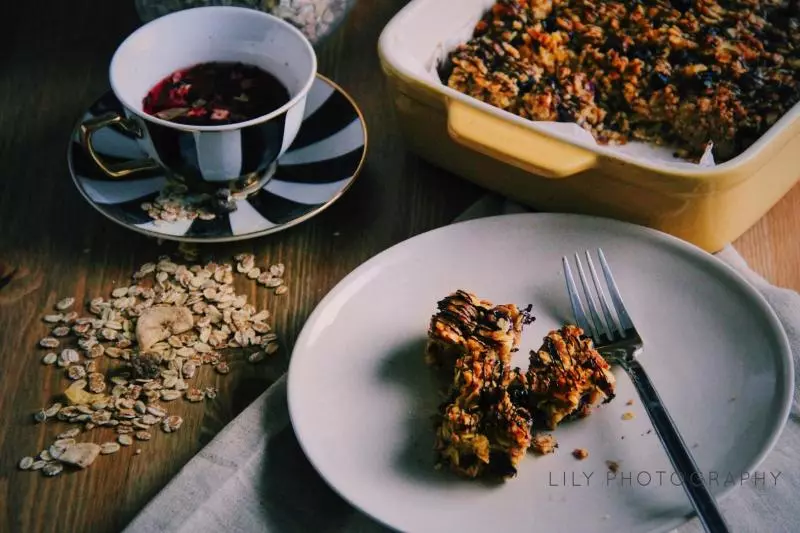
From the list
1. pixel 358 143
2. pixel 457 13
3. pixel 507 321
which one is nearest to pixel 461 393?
pixel 507 321

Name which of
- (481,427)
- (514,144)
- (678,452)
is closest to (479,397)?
(481,427)

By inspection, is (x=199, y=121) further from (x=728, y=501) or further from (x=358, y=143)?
(x=728, y=501)

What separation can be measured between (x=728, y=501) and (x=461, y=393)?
24 centimetres

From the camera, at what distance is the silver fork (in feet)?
2.32

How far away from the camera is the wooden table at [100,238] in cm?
82

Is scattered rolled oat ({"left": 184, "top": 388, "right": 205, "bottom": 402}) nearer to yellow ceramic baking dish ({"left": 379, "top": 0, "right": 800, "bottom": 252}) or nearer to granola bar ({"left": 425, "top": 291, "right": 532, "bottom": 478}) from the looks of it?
granola bar ({"left": 425, "top": 291, "right": 532, "bottom": 478})

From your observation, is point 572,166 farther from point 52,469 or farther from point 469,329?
point 52,469

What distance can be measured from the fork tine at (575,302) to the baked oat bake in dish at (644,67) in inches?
8.6

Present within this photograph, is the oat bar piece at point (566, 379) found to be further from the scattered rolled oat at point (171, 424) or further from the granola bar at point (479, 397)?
the scattered rolled oat at point (171, 424)

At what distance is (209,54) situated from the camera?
107cm

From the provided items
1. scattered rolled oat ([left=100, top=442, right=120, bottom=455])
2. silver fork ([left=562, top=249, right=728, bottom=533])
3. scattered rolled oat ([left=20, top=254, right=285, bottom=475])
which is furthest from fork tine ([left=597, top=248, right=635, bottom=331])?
scattered rolled oat ([left=100, top=442, right=120, bottom=455])

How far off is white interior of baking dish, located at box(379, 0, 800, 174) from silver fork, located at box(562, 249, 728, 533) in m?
0.12

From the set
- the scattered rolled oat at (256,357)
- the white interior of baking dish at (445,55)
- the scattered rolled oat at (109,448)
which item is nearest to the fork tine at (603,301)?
the white interior of baking dish at (445,55)

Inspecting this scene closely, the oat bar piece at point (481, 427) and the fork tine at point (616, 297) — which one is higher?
the fork tine at point (616, 297)
